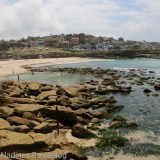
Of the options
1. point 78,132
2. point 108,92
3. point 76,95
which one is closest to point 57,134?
point 78,132

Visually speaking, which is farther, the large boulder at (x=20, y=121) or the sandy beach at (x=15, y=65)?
the sandy beach at (x=15, y=65)

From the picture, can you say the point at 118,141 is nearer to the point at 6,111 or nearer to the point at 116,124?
the point at 116,124

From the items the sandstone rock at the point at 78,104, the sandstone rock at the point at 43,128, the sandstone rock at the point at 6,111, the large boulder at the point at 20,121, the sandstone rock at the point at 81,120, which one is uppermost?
the sandstone rock at the point at 6,111

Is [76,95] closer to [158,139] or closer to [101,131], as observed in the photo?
[101,131]

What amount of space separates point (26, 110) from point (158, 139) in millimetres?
12496

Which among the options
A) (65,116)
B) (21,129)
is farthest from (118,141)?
(21,129)

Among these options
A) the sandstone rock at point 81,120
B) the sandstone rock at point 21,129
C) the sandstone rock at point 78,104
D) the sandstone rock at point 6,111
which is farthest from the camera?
the sandstone rock at point 78,104

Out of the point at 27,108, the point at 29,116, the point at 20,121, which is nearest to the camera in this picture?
the point at 20,121

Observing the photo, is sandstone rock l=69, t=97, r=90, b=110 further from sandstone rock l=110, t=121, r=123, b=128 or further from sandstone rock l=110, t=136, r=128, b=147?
sandstone rock l=110, t=136, r=128, b=147

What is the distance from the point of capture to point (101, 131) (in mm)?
27328

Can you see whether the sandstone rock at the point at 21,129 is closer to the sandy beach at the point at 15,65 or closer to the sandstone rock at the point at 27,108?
the sandstone rock at the point at 27,108

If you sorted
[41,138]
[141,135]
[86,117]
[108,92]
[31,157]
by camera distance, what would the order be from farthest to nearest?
[108,92]
[86,117]
[141,135]
[41,138]
[31,157]

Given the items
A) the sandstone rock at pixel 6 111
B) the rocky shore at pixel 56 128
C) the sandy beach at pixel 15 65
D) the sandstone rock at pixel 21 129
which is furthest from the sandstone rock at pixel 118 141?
the sandy beach at pixel 15 65

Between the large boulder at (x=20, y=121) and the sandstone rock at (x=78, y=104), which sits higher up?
the large boulder at (x=20, y=121)
